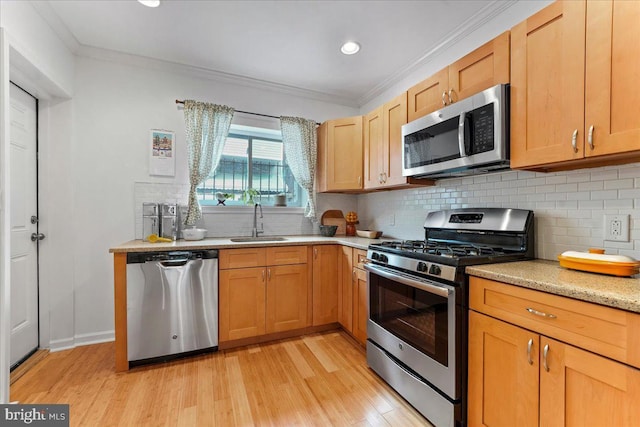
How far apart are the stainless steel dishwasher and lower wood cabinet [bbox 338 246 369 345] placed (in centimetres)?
116

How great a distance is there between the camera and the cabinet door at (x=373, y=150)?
9.04 ft

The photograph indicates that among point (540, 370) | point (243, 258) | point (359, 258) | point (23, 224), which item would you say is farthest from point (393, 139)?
point (23, 224)

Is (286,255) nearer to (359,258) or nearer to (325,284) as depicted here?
(325,284)

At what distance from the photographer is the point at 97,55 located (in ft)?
8.52

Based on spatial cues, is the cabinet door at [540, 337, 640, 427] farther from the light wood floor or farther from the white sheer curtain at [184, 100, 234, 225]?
the white sheer curtain at [184, 100, 234, 225]

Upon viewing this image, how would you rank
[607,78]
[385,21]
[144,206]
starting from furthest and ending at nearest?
[144,206], [385,21], [607,78]

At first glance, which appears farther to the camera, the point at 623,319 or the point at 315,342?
the point at 315,342

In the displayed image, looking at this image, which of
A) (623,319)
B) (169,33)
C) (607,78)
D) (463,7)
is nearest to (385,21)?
(463,7)

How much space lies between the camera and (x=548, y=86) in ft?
4.68

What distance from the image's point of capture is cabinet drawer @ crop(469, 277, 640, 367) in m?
0.93

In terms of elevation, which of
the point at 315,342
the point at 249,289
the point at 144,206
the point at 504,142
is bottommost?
the point at 315,342

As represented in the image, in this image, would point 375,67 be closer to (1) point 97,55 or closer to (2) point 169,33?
(2) point 169,33

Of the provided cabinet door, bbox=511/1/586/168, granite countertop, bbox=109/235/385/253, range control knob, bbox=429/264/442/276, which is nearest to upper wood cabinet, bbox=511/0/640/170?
cabinet door, bbox=511/1/586/168

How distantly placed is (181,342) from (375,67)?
306 centimetres
